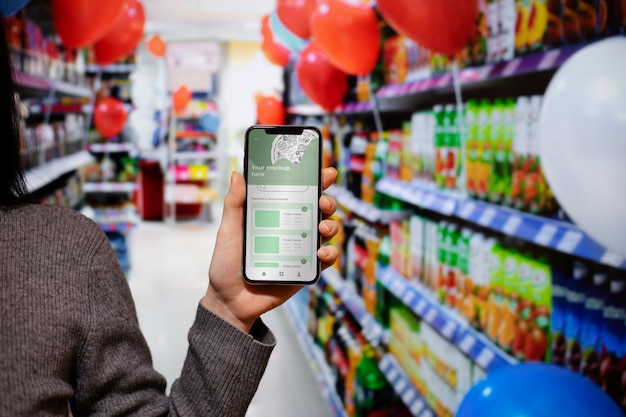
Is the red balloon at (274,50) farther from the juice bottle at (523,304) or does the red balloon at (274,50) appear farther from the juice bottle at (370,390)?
the juice bottle at (523,304)

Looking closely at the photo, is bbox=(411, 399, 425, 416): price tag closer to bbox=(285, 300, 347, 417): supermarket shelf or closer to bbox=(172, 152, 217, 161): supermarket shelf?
bbox=(285, 300, 347, 417): supermarket shelf

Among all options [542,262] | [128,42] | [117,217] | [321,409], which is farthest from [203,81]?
[542,262]

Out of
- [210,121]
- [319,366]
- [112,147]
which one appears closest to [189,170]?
[210,121]

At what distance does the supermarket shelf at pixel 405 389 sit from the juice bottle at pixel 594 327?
1.04 meters

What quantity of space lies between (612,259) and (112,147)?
7.72 metres

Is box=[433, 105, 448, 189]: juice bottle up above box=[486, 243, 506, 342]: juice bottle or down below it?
above

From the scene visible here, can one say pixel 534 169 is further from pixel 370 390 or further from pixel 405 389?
pixel 370 390

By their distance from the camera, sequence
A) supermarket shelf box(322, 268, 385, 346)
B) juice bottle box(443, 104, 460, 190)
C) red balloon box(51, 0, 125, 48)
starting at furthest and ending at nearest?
red balloon box(51, 0, 125, 48) < supermarket shelf box(322, 268, 385, 346) < juice bottle box(443, 104, 460, 190)

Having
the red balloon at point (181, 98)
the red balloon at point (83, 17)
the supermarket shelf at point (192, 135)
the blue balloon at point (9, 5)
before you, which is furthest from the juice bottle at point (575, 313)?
the supermarket shelf at point (192, 135)

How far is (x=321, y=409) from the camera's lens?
4.07 m

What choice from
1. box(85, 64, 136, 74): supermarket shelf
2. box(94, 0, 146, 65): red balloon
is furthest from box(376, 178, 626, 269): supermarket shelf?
box(85, 64, 136, 74): supermarket shelf

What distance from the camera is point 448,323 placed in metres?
2.37

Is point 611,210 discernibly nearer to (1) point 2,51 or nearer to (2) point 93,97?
(1) point 2,51

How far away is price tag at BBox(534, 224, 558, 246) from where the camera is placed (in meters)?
1.58
